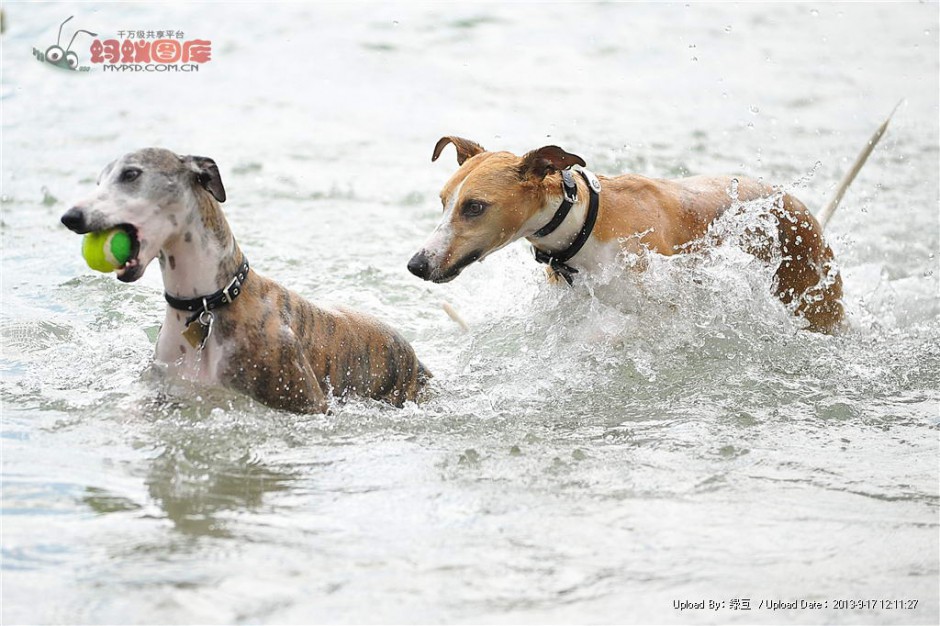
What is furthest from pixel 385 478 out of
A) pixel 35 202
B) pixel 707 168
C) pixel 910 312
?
pixel 707 168

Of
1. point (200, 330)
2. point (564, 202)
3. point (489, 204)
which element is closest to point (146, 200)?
point (200, 330)

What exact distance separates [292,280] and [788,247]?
3.27m

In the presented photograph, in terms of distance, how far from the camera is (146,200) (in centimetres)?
454

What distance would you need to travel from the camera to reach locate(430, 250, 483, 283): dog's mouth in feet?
18.1

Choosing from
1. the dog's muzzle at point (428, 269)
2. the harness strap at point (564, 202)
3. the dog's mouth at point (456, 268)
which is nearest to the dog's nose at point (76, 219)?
the dog's muzzle at point (428, 269)

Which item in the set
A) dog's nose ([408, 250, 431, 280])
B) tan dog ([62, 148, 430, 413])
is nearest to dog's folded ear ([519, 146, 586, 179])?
dog's nose ([408, 250, 431, 280])

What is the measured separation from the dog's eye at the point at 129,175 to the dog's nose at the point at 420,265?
4.49 feet

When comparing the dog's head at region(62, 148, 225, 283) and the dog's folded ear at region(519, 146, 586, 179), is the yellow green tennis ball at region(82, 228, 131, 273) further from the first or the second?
the dog's folded ear at region(519, 146, 586, 179)

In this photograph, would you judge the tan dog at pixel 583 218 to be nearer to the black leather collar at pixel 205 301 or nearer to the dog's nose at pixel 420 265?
the dog's nose at pixel 420 265

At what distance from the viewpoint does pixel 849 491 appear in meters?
4.69

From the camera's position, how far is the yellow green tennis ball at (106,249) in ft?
14.5

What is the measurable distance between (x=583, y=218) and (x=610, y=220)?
17cm

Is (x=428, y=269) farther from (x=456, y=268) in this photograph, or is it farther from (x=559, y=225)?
(x=559, y=225)

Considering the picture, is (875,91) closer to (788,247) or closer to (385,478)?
(788,247)
